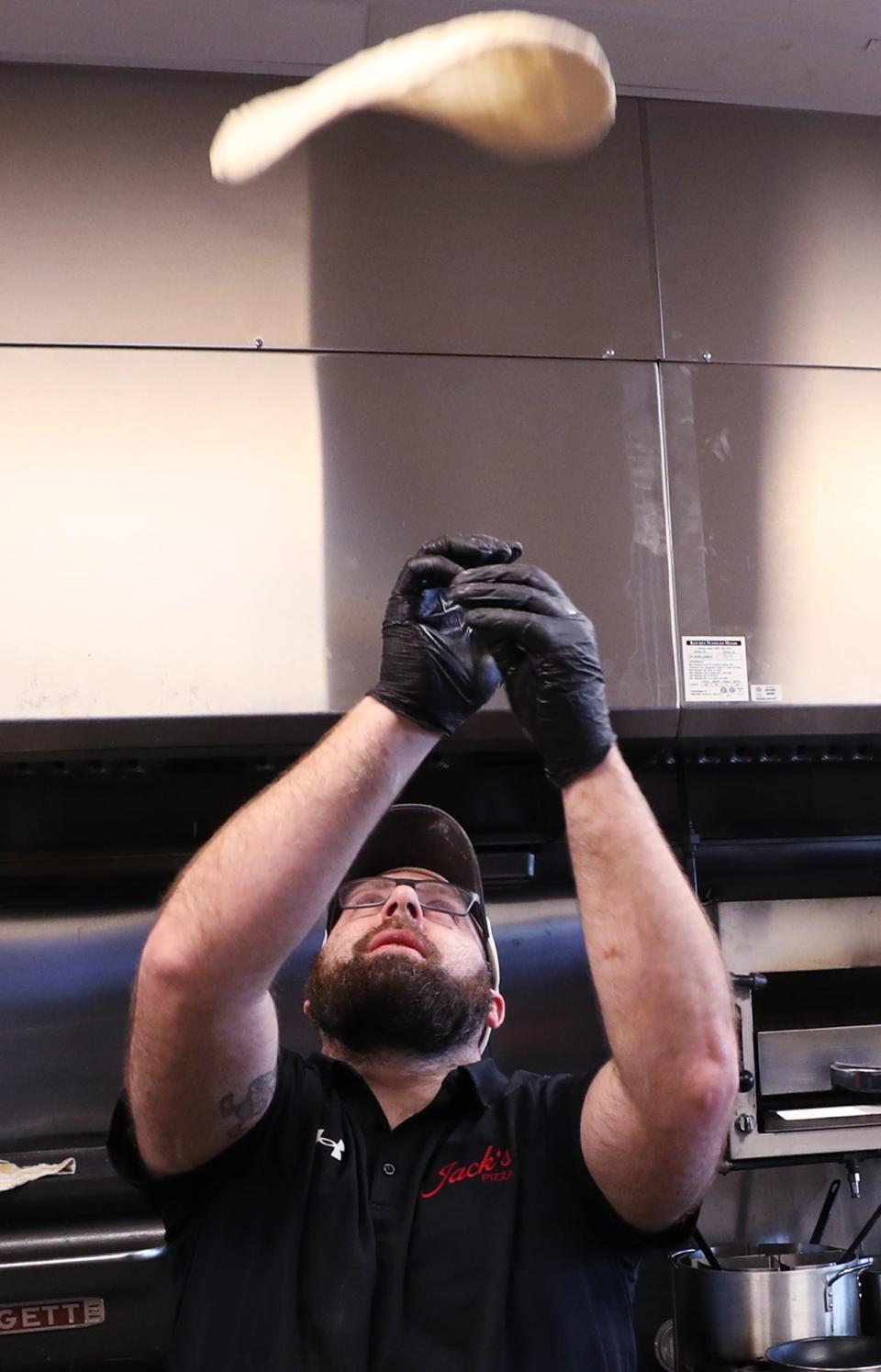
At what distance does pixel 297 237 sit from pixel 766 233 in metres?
0.81

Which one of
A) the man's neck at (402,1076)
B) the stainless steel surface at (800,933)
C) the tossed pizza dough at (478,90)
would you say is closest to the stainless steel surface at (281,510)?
the stainless steel surface at (800,933)

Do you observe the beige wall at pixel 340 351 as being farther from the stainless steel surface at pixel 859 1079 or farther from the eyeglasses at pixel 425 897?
the stainless steel surface at pixel 859 1079

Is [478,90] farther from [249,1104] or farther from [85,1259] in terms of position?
[85,1259]

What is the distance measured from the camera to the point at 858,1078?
2068 millimetres

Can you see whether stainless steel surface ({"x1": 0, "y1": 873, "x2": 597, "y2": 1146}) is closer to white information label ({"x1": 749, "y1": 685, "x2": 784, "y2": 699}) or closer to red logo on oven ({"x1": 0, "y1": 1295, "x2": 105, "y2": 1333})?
red logo on oven ({"x1": 0, "y1": 1295, "x2": 105, "y2": 1333})

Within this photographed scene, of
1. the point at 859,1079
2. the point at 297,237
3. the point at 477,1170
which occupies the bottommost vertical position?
the point at 859,1079

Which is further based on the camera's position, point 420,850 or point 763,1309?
point 763,1309

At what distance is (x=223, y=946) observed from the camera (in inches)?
44.2

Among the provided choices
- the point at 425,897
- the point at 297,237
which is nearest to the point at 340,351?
the point at 297,237

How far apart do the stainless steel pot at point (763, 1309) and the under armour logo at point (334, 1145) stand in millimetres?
772

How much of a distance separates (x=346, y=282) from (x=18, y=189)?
0.54 meters

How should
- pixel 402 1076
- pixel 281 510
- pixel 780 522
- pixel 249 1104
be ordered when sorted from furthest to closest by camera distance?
1. pixel 780 522
2. pixel 281 510
3. pixel 402 1076
4. pixel 249 1104

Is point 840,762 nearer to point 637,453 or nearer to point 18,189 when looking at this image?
point 637,453

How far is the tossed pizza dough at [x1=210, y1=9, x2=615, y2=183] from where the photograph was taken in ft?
4.27
